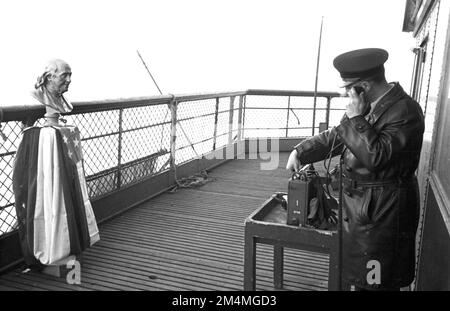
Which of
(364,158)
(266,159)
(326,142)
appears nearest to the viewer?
(364,158)

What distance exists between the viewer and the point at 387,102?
219cm

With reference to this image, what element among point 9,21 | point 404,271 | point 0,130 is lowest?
point 404,271

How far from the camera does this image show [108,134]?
4.61 m

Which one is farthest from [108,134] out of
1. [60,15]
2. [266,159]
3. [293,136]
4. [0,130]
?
[60,15]

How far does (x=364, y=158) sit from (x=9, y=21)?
947 inches

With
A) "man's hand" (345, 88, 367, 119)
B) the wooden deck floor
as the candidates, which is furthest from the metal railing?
"man's hand" (345, 88, 367, 119)

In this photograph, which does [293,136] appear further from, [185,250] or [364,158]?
[364,158]

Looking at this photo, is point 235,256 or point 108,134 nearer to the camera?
point 235,256

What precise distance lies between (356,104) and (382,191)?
48 cm

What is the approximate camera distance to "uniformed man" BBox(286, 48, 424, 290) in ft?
6.98

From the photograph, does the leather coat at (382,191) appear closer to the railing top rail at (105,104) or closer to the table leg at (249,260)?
the table leg at (249,260)

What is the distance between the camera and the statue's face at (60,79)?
3227 millimetres

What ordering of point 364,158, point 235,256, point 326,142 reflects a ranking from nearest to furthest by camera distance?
point 364,158, point 326,142, point 235,256

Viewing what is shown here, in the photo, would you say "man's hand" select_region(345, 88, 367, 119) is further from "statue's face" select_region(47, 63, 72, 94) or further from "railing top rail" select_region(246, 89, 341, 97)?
"railing top rail" select_region(246, 89, 341, 97)
